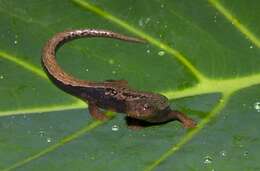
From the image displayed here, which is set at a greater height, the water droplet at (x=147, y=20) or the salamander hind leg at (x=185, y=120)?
the water droplet at (x=147, y=20)

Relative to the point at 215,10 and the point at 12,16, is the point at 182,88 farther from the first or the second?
the point at 12,16

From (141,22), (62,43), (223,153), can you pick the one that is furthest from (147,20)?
(223,153)

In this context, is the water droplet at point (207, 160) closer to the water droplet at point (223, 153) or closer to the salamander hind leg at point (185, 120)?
the water droplet at point (223, 153)

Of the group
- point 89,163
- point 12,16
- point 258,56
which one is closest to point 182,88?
point 258,56

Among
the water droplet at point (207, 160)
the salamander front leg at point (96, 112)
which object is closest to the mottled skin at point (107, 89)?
the salamander front leg at point (96, 112)

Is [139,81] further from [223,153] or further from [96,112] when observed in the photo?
[223,153]

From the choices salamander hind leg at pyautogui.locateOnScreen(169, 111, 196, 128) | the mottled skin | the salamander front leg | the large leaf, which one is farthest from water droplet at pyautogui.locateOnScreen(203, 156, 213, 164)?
the salamander front leg

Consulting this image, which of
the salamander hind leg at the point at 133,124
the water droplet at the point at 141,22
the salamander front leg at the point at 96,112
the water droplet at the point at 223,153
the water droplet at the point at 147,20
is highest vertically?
the water droplet at the point at 147,20

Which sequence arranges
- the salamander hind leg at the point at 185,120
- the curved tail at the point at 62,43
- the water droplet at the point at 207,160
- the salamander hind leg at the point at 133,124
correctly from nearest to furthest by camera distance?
1. the water droplet at the point at 207,160
2. the salamander hind leg at the point at 185,120
3. the salamander hind leg at the point at 133,124
4. the curved tail at the point at 62,43
